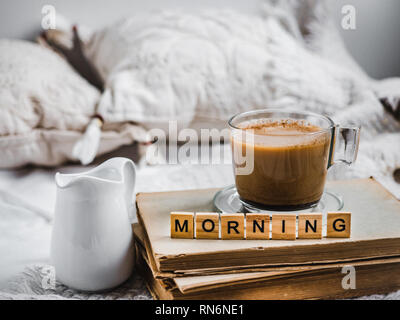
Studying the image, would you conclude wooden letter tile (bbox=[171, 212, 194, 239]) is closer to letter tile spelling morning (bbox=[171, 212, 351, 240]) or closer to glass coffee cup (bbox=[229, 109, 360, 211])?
letter tile spelling morning (bbox=[171, 212, 351, 240])

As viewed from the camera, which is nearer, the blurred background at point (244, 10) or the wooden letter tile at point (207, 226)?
A: the wooden letter tile at point (207, 226)

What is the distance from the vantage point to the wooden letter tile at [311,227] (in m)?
0.49

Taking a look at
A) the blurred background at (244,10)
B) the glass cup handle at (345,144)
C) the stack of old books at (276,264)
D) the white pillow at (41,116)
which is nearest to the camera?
the stack of old books at (276,264)

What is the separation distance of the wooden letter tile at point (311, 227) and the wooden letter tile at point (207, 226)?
88 millimetres

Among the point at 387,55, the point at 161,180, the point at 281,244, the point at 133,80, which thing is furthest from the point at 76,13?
the point at 281,244

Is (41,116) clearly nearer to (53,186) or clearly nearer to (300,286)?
(53,186)

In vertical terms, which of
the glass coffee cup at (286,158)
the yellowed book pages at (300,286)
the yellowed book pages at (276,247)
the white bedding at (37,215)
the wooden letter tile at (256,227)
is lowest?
the white bedding at (37,215)

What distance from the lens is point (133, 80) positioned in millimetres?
1011

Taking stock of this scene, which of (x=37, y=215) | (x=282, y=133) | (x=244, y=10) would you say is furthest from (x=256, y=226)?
(x=244, y=10)

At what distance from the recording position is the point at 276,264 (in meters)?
0.48

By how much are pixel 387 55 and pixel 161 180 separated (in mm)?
1057

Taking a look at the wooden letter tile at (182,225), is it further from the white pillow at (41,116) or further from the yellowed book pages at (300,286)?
the white pillow at (41,116)

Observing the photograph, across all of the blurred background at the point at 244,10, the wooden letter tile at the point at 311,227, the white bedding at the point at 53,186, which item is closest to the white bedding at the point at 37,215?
the white bedding at the point at 53,186
